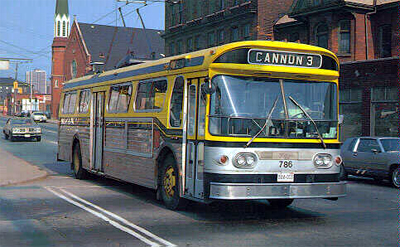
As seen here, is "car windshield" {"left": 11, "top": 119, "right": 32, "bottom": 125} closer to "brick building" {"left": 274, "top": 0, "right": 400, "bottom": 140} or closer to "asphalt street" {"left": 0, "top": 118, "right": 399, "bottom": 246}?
"brick building" {"left": 274, "top": 0, "right": 400, "bottom": 140}

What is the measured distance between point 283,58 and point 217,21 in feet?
116

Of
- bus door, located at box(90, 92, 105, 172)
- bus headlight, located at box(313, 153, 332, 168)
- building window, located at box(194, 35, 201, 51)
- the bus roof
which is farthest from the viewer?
building window, located at box(194, 35, 201, 51)

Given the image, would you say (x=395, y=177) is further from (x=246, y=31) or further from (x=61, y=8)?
(x=61, y=8)

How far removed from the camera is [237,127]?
29.5 ft

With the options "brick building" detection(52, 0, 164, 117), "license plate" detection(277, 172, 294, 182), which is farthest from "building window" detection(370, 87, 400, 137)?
"brick building" detection(52, 0, 164, 117)

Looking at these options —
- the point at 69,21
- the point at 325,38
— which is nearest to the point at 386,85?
the point at 325,38

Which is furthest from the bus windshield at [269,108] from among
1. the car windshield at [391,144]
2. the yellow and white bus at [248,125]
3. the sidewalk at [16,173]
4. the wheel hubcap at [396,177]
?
the sidewalk at [16,173]

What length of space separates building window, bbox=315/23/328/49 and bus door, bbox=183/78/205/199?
80.0 feet

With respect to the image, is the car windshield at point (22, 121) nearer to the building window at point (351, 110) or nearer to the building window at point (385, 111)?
the building window at point (351, 110)

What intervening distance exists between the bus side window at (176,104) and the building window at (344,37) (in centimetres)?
2349

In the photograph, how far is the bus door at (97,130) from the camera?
47.8 feet

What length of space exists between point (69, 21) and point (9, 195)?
97466mm

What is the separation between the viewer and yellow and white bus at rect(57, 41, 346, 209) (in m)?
8.95

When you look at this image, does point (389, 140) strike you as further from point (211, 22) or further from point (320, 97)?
point (211, 22)
